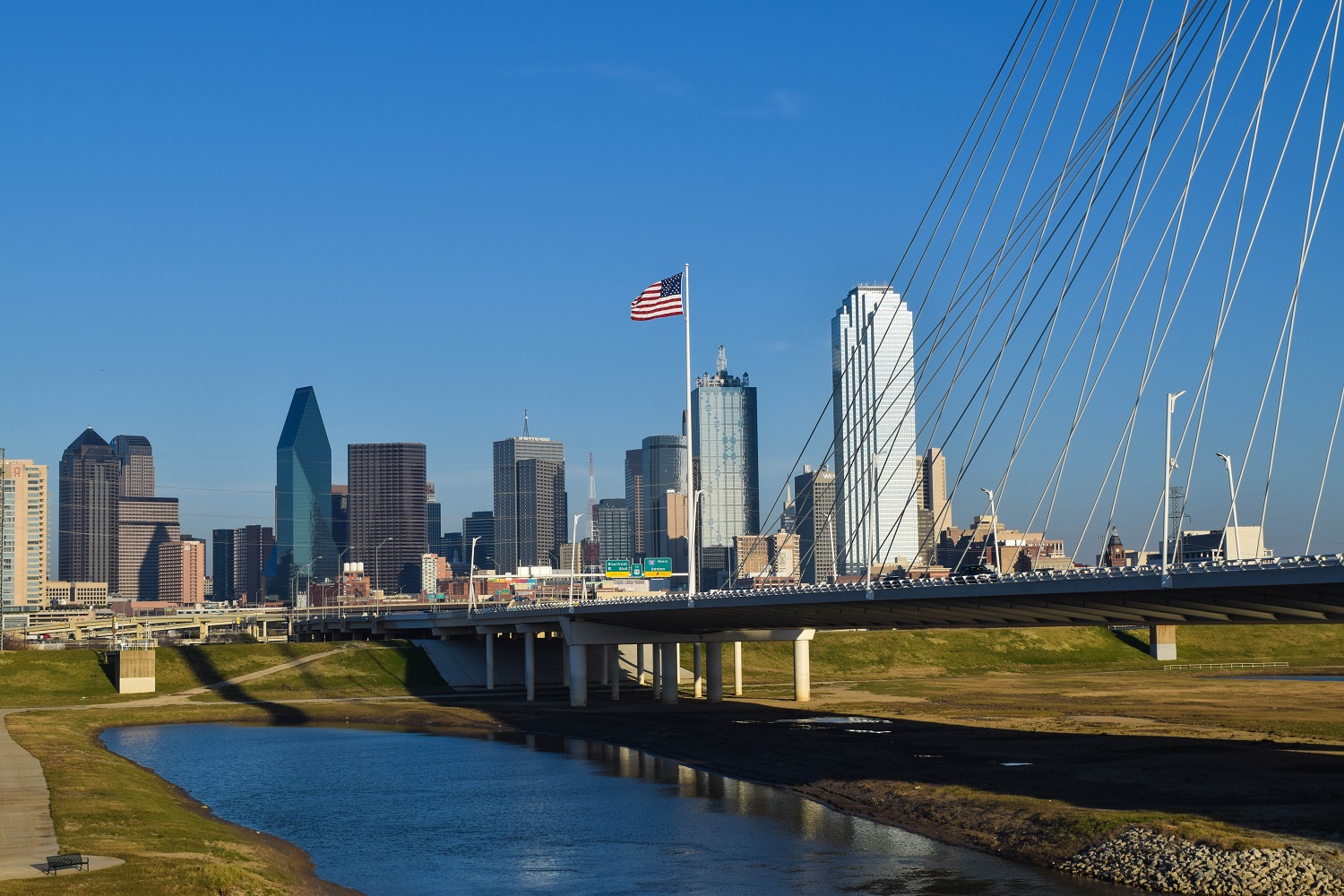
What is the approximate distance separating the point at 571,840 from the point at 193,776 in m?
25.5

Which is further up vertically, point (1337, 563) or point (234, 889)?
point (1337, 563)

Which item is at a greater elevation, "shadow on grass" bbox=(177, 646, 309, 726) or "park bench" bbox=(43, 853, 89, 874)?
"park bench" bbox=(43, 853, 89, 874)

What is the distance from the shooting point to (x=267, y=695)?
11031 cm

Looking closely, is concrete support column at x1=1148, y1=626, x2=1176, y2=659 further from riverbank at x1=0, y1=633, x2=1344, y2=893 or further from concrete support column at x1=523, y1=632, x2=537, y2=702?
concrete support column at x1=523, y1=632, x2=537, y2=702

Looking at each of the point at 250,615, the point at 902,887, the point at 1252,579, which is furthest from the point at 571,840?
the point at 250,615

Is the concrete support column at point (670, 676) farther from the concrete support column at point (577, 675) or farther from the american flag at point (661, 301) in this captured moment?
the american flag at point (661, 301)

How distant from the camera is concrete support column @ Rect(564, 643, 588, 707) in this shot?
10306 cm

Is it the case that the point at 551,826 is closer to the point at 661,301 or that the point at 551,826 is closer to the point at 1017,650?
the point at 661,301

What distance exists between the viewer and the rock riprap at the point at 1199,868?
3606 cm

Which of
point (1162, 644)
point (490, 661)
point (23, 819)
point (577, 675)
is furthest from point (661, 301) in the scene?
point (1162, 644)

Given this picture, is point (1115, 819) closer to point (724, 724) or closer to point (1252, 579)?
point (1252, 579)

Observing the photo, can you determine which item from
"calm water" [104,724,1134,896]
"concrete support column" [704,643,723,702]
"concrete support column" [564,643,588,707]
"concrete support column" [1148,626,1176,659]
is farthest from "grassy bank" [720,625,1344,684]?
"calm water" [104,724,1134,896]

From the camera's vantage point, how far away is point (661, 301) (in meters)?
92.6

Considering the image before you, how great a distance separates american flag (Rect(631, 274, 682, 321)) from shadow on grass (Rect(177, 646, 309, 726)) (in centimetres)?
3555
